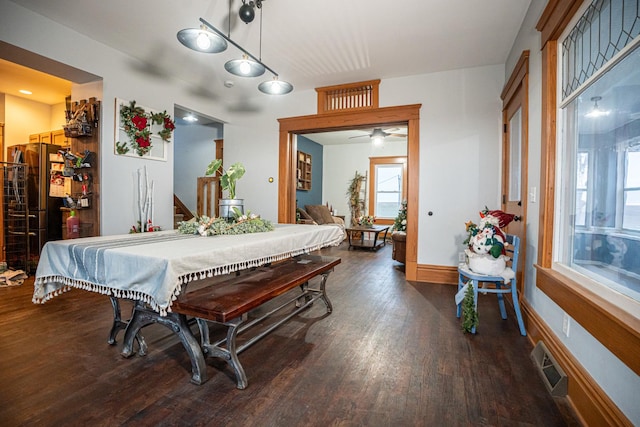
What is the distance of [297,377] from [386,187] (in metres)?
7.14

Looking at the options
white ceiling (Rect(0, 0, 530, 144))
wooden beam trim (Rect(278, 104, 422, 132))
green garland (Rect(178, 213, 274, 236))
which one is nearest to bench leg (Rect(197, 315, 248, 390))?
green garland (Rect(178, 213, 274, 236))

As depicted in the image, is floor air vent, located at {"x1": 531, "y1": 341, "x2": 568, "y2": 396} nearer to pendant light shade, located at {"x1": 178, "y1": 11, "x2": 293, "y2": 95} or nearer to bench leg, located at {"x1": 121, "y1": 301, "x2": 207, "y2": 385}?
bench leg, located at {"x1": 121, "y1": 301, "x2": 207, "y2": 385}

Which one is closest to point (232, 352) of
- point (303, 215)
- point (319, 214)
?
point (303, 215)

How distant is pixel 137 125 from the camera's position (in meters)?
3.80

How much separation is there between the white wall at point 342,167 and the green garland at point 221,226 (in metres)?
6.45

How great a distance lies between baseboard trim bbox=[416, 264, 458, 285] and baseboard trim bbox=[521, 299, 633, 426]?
1.91 meters

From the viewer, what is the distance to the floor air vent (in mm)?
1630

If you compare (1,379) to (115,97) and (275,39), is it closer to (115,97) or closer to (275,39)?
(115,97)

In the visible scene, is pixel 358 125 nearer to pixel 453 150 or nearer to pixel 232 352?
pixel 453 150

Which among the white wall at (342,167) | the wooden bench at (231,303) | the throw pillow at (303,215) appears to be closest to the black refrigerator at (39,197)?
the wooden bench at (231,303)

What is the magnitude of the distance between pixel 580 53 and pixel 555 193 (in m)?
0.86

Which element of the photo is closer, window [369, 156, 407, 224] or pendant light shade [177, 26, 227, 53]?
pendant light shade [177, 26, 227, 53]

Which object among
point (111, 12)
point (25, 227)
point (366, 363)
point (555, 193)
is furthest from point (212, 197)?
point (555, 193)

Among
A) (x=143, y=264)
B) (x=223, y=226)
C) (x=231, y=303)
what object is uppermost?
(x=223, y=226)
